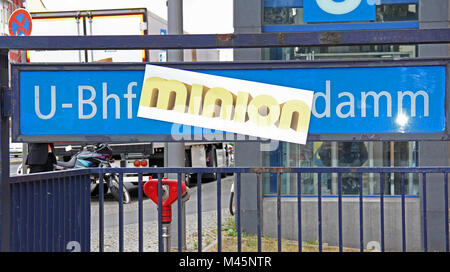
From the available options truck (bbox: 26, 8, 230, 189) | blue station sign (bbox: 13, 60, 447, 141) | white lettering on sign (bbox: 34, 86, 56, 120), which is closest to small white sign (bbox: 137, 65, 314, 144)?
blue station sign (bbox: 13, 60, 447, 141)

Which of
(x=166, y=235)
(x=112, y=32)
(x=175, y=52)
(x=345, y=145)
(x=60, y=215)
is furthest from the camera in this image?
(x=112, y=32)

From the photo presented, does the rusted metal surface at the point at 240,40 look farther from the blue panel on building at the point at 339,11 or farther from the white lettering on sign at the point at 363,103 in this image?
the blue panel on building at the point at 339,11

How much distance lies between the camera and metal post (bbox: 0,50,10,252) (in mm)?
3400

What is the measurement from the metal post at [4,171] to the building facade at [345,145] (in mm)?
6080

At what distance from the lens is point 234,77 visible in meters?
3.66

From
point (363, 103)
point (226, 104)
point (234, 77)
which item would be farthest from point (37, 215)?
point (363, 103)

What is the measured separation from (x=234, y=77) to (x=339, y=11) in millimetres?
6053

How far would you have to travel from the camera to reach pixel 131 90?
12.2 ft

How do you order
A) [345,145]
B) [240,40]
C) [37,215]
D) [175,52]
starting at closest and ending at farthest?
[240,40], [37,215], [175,52], [345,145]

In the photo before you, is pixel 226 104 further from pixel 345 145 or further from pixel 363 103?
pixel 345 145

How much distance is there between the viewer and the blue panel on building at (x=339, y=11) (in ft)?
30.4
